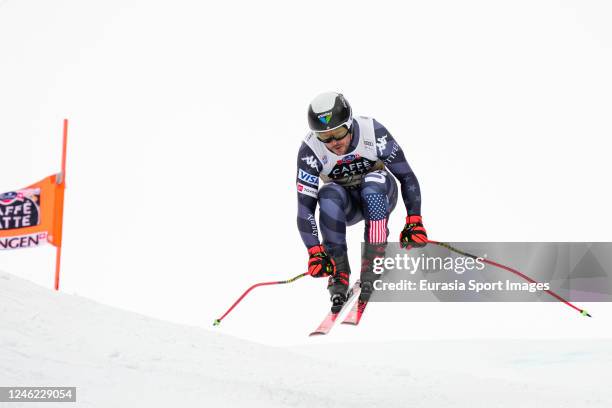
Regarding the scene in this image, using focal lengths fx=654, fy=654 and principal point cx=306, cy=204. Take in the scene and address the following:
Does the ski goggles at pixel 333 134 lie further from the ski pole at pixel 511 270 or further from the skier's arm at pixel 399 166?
the ski pole at pixel 511 270

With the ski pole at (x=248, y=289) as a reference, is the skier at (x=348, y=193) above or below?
above

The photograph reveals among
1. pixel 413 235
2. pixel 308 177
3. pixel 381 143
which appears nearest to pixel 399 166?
pixel 381 143

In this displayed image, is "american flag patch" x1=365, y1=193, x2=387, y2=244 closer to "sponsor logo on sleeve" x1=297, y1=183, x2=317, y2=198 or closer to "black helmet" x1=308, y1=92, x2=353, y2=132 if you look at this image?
"sponsor logo on sleeve" x1=297, y1=183, x2=317, y2=198

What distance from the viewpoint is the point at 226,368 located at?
5.45m

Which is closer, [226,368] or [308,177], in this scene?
[226,368]

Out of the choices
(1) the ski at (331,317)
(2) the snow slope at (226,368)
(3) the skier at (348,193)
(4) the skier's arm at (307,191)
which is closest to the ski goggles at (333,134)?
(3) the skier at (348,193)

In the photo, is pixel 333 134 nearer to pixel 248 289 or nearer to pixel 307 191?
pixel 307 191

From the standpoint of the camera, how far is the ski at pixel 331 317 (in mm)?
5746

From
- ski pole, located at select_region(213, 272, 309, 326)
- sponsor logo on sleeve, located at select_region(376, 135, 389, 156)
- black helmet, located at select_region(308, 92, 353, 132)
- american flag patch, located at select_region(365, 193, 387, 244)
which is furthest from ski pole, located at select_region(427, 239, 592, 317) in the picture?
black helmet, located at select_region(308, 92, 353, 132)

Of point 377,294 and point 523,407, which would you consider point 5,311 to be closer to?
point 377,294

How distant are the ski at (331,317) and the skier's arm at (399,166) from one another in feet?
3.03

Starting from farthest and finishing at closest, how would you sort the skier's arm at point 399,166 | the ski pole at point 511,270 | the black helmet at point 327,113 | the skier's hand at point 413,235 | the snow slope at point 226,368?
1. the ski pole at point 511,270
2. the skier's arm at point 399,166
3. the skier's hand at point 413,235
4. the black helmet at point 327,113
5. the snow slope at point 226,368

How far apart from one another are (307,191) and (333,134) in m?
0.59

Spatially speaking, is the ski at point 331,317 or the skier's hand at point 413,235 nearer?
the ski at point 331,317
